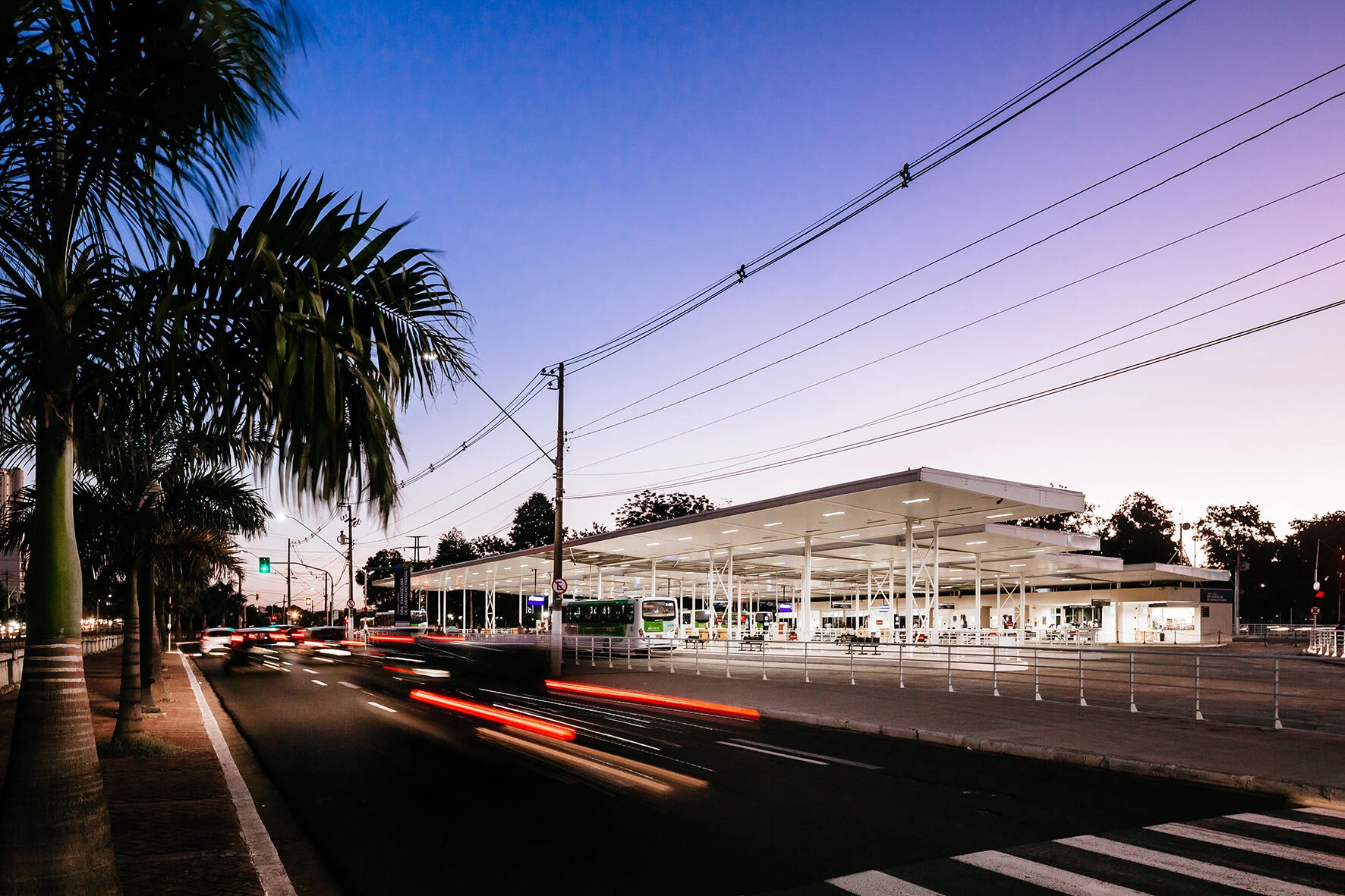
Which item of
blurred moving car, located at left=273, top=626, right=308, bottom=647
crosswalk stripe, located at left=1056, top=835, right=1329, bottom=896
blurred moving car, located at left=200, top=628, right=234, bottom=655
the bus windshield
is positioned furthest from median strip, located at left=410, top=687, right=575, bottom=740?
blurred moving car, located at left=273, top=626, right=308, bottom=647

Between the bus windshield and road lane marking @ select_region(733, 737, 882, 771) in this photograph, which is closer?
road lane marking @ select_region(733, 737, 882, 771)

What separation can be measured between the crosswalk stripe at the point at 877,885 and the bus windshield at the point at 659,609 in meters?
48.6

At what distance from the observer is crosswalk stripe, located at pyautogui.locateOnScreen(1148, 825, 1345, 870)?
7.05 meters

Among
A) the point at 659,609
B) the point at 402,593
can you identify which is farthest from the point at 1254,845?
the point at 402,593

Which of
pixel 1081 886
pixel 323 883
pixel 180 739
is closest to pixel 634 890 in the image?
pixel 323 883

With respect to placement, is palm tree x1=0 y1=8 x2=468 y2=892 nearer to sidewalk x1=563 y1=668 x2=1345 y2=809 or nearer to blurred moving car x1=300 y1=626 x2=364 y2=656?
sidewalk x1=563 y1=668 x2=1345 y2=809

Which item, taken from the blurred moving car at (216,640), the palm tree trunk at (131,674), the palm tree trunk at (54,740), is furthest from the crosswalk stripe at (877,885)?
the blurred moving car at (216,640)

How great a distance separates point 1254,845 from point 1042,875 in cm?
230

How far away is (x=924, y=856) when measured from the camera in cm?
725

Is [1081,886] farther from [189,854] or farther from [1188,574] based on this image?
[1188,574]

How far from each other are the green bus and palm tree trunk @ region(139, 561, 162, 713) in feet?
112

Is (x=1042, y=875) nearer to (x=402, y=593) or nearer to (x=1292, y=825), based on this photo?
(x=1292, y=825)

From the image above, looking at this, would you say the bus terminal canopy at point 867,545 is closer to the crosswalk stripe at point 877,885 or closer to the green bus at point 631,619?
the green bus at point 631,619

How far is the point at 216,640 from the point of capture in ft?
146
